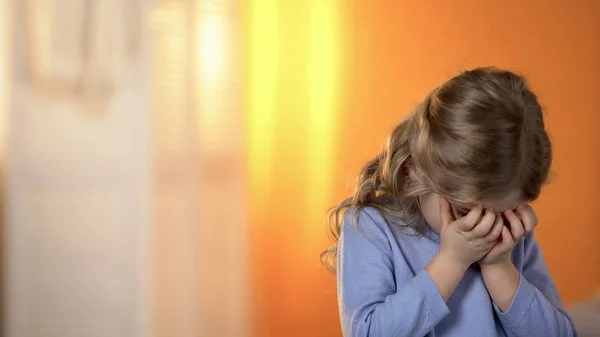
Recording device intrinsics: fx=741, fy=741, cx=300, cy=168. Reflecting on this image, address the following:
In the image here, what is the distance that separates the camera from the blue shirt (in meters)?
1.02

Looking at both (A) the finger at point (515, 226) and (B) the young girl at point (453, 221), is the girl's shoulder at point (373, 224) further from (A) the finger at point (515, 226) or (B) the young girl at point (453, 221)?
(A) the finger at point (515, 226)

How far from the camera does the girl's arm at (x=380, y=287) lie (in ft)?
3.33

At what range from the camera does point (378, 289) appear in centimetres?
106

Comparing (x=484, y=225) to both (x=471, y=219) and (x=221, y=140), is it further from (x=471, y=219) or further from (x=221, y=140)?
(x=221, y=140)

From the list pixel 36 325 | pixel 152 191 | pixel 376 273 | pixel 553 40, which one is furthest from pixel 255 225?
pixel 376 273

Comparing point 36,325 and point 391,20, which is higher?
point 391,20

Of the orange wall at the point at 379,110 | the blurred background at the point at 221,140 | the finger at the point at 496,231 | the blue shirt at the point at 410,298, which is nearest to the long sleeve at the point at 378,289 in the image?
the blue shirt at the point at 410,298

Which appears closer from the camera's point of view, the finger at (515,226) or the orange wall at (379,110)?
the finger at (515,226)

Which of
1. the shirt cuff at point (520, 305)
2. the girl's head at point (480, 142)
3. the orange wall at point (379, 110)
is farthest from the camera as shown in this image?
the orange wall at point (379, 110)

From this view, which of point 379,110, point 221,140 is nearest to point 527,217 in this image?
point 221,140

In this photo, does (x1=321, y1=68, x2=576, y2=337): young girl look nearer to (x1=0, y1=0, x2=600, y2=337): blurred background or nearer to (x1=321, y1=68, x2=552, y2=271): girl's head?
(x1=321, y1=68, x2=552, y2=271): girl's head

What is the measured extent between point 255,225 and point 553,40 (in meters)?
1.52

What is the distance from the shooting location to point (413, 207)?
1156 mm

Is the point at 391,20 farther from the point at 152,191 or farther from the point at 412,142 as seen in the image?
the point at 412,142
